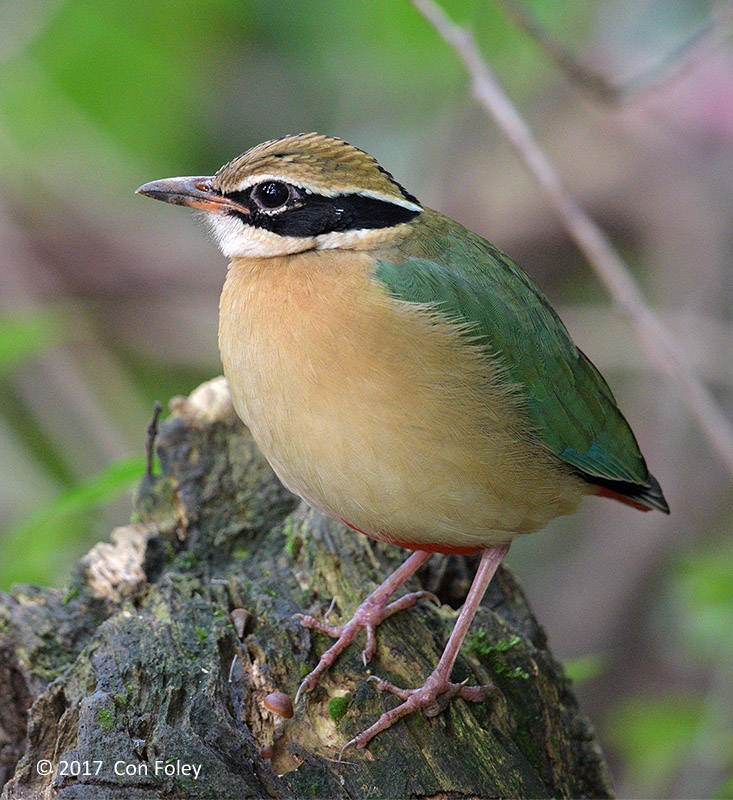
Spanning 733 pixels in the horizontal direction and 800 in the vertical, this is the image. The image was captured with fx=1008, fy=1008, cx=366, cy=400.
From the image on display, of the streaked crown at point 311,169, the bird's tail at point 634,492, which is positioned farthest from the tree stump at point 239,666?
the streaked crown at point 311,169

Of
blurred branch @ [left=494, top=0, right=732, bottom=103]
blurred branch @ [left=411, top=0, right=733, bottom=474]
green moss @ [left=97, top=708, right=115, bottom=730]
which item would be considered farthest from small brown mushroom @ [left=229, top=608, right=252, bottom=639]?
blurred branch @ [left=494, top=0, right=732, bottom=103]

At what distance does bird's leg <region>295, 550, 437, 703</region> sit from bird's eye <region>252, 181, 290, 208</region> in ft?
5.35

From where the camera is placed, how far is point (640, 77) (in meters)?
5.90

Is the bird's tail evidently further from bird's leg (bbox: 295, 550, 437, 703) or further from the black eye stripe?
the black eye stripe

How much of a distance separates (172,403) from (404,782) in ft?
7.59

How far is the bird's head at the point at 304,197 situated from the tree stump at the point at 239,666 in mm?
1248

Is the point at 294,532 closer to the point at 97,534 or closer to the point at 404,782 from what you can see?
the point at 404,782

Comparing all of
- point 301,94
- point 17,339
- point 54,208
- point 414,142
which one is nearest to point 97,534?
point 17,339

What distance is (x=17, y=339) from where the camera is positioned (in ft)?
16.6

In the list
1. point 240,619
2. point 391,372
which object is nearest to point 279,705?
point 240,619

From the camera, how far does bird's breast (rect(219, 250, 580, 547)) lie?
12.1ft

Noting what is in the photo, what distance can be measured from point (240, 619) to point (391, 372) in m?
Answer: 1.17

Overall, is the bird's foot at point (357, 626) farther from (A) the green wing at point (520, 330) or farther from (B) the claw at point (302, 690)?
(A) the green wing at point (520, 330)

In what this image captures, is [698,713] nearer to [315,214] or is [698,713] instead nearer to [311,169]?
[315,214]
